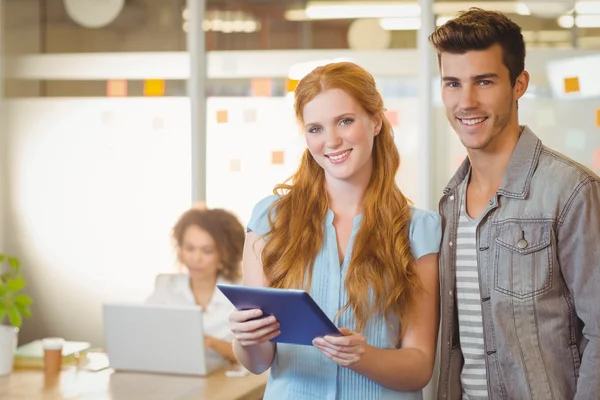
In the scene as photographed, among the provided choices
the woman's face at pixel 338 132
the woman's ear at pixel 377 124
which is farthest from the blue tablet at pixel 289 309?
the woman's ear at pixel 377 124

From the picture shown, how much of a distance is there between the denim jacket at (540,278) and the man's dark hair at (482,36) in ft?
0.65

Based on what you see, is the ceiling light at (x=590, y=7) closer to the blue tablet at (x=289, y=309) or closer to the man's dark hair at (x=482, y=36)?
the man's dark hair at (x=482, y=36)

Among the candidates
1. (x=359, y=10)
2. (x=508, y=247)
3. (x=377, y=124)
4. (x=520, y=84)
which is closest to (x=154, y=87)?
(x=359, y=10)

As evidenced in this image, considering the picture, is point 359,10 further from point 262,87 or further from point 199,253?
point 199,253

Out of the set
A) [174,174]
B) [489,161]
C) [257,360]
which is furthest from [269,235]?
[174,174]

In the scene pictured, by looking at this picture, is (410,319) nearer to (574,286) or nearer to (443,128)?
(574,286)

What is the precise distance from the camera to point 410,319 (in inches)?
84.7

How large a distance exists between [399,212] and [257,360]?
1.66 feet

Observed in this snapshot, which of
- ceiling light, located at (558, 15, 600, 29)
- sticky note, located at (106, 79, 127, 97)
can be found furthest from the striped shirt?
sticky note, located at (106, 79, 127, 97)

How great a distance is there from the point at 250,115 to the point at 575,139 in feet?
5.55

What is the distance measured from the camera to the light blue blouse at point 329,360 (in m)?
2.14

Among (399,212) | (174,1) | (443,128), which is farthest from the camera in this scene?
(174,1)

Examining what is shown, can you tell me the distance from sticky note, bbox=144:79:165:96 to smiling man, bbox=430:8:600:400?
114 inches

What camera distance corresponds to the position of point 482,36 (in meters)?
2.16
